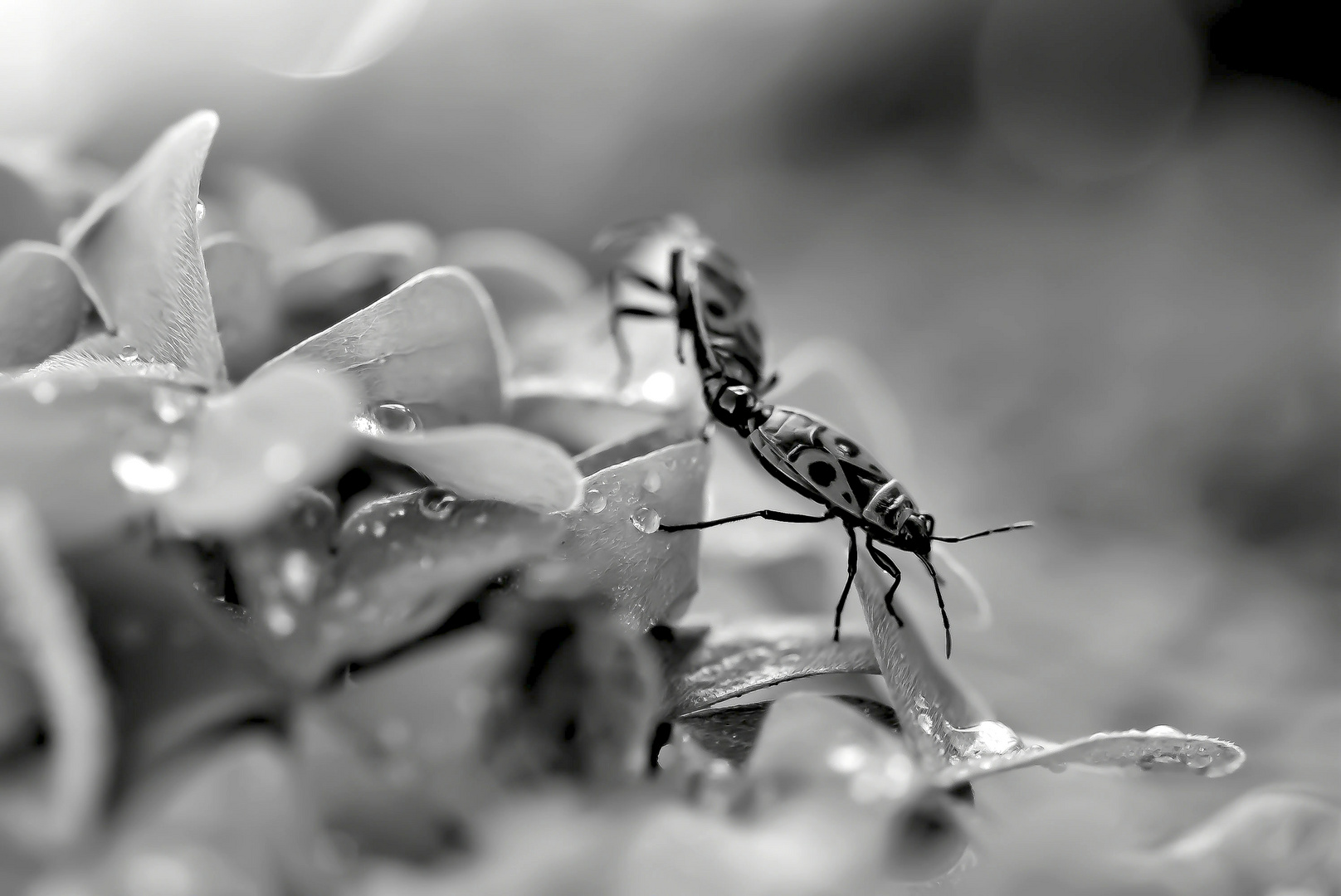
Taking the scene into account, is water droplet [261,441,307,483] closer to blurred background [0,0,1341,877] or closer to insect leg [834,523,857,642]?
insect leg [834,523,857,642]

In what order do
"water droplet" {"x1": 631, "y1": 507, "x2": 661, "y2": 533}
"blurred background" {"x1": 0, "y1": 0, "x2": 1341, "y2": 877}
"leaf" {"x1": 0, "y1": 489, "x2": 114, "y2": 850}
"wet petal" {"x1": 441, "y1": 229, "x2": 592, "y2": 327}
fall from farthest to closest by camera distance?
"blurred background" {"x1": 0, "y1": 0, "x2": 1341, "y2": 877}, "wet petal" {"x1": 441, "y1": 229, "x2": 592, "y2": 327}, "water droplet" {"x1": 631, "y1": 507, "x2": 661, "y2": 533}, "leaf" {"x1": 0, "y1": 489, "x2": 114, "y2": 850}

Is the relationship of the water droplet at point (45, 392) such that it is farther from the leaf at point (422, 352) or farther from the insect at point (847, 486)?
the insect at point (847, 486)

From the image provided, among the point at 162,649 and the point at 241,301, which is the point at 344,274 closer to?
the point at 241,301

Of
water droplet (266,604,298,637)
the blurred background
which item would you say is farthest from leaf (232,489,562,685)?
the blurred background

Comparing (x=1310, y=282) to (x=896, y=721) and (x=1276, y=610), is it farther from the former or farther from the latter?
(x=896, y=721)

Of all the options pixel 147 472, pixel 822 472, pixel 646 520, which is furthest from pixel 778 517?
pixel 147 472
